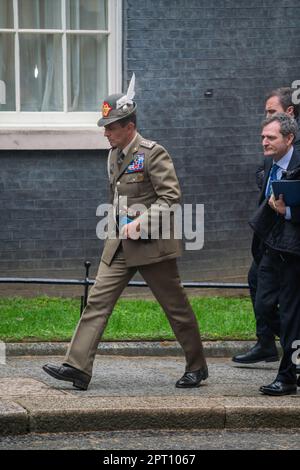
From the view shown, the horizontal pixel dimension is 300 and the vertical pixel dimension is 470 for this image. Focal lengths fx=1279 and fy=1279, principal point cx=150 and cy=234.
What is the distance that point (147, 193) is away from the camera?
8.74m

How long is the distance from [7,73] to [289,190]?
18.1 feet

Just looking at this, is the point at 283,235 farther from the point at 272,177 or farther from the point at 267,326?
the point at 267,326

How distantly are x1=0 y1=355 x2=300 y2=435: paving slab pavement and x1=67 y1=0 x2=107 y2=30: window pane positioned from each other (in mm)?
4981

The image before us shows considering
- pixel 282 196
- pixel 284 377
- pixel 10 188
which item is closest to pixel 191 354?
pixel 284 377

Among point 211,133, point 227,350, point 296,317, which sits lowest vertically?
point 227,350

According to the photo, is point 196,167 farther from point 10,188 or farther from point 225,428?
point 225,428

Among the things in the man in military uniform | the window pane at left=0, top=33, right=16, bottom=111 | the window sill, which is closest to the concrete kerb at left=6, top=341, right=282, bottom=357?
the man in military uniform

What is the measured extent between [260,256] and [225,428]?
1.93 m

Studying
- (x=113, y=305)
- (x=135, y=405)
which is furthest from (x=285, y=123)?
(x=135, y=405)

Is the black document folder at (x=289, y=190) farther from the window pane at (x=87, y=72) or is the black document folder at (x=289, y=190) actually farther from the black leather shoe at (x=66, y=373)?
the window pane at (x=87, y=72)

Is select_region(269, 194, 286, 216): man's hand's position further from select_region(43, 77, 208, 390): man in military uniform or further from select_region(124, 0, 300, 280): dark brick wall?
select_region(124, 0, 300, 280): dark brick wall

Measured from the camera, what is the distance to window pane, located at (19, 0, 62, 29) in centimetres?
1312

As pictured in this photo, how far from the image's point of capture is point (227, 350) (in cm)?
1062
